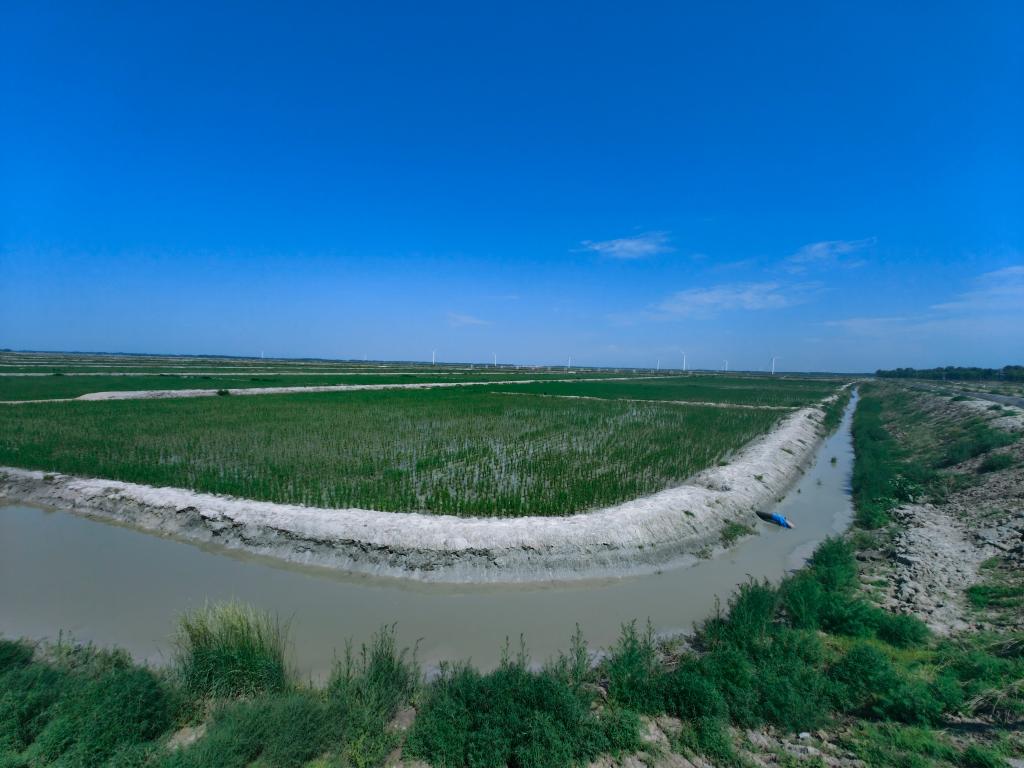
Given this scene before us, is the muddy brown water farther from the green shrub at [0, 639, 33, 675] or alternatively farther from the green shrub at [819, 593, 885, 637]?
the green shrub at [819, 593, 885, 637]

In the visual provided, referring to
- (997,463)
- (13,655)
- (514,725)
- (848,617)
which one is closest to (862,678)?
(848,617)

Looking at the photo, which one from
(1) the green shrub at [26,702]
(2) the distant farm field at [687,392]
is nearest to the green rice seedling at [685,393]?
(2) the distant farm field at [687,392]

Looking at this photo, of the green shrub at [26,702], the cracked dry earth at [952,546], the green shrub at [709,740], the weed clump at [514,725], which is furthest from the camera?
the cracked dry earth at [952,546]

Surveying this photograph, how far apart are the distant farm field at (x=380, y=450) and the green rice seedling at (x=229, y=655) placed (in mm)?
4315

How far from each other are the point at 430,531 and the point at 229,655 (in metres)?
3.62

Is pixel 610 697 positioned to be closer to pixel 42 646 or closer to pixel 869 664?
pixel 869 664

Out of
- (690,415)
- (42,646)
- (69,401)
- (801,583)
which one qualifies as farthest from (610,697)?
(69,401)

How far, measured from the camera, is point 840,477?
1406 cm

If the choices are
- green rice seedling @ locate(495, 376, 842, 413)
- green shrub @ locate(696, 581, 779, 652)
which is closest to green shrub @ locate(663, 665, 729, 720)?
green shrub @ locate(696, 581, 779, 652)

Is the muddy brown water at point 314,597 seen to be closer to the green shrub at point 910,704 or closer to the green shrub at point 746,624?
the green shrub at point 746,624

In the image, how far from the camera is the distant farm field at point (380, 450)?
944cm

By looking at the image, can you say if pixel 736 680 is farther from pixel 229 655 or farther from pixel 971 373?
pixel 971 373

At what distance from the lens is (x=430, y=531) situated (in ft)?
24.1

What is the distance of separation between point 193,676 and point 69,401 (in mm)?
27329
